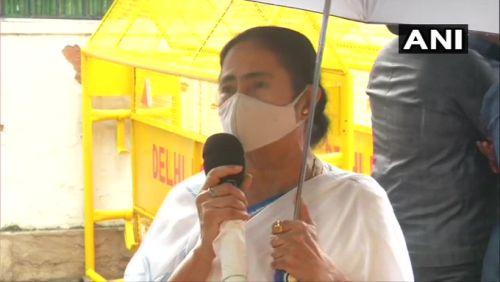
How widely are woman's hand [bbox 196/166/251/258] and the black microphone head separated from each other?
0.08 ft

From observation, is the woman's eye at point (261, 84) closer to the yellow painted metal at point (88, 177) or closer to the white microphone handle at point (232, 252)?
the white microphone handle at point (232, 252)

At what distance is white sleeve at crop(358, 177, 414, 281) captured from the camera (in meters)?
1.79

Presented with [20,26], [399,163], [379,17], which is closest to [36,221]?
[20,26]

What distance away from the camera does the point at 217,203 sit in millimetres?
1768

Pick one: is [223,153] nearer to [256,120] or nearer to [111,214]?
[256,120]

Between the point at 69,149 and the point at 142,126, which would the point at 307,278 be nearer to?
the point at 142,126

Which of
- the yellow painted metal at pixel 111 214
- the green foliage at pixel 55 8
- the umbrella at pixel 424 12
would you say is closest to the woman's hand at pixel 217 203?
the umbrella at pixel 424 12

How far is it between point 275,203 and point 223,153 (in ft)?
0.47

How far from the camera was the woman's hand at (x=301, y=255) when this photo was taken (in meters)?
1.73

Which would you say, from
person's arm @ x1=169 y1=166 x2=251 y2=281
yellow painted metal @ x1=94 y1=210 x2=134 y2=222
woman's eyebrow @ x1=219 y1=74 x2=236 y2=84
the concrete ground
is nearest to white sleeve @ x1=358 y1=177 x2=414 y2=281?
person's arm @ x1=169 y1=166 x2=251 y2=281

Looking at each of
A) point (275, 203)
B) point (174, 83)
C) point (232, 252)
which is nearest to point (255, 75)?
point (275, 203)

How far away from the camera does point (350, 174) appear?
1904 millimetres

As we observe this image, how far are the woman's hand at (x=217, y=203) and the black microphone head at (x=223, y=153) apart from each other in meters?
0.02

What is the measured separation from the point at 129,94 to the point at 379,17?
2751 mm
